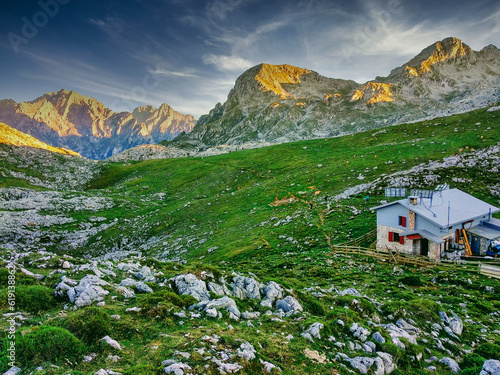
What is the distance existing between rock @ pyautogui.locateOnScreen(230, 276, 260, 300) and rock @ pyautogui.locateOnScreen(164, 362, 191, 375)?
8.23 m

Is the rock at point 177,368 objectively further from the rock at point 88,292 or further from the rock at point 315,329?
the rock at point 315,329

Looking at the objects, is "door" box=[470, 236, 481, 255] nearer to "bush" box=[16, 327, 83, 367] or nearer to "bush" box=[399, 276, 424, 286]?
"bush" box=[399, 276, 424, 286]

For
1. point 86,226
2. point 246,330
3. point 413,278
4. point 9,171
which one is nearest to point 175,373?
point 246,330

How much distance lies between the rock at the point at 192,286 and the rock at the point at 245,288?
243 centimetres

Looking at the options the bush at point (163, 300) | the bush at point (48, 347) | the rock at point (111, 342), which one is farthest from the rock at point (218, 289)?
→ the bush at point (48, 347)

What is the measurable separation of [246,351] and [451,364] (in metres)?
11.2

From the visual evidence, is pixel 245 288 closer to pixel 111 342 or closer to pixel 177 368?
pixel 177 368

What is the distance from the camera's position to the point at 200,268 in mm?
17375

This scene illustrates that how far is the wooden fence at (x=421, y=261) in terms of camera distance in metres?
29.7

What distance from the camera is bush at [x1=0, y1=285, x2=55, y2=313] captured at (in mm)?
10922

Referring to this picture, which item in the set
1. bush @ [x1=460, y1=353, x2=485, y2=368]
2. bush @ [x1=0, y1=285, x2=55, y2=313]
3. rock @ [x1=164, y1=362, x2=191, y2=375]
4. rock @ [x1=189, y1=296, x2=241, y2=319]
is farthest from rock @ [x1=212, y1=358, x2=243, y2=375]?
bush @ [x1=460, y1=353, x2=485, y2=368]

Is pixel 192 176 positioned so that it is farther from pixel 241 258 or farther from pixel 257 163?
pixel 241 258

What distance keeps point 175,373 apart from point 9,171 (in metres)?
144

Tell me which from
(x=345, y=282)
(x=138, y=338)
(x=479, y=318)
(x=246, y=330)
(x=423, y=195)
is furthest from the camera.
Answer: (x=423, y=195)
